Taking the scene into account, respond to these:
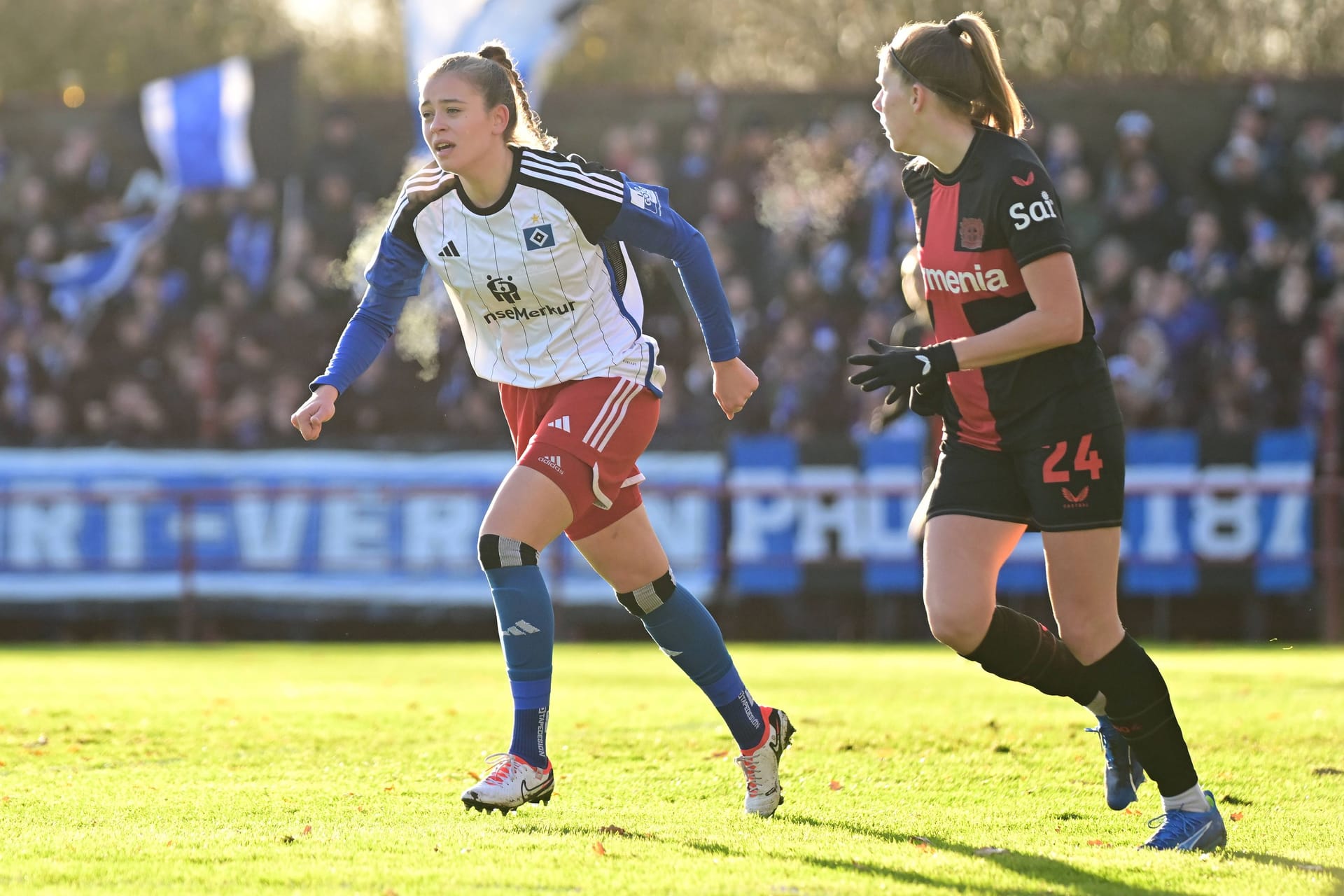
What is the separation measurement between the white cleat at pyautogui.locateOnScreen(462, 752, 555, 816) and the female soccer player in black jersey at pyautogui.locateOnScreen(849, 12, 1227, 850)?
1.17m

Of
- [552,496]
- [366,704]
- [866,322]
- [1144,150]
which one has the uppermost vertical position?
[1144,150]

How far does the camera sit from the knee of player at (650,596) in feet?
17.2

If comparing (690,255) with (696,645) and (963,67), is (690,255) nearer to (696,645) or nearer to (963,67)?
(963,67)

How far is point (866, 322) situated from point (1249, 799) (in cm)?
1127

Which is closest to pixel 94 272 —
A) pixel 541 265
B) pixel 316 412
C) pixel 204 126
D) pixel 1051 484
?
pixel 204 126

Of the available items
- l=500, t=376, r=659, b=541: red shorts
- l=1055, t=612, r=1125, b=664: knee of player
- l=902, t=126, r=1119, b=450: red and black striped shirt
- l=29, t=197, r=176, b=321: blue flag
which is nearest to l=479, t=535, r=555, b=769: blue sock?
l=500, t=376, r=659, b=541: red shorts

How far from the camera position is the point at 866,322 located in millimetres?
16578

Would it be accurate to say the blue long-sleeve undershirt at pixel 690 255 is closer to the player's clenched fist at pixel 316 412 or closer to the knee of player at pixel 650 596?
the knee of player at pixel 650 596

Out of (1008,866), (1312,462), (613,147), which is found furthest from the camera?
(613,147)

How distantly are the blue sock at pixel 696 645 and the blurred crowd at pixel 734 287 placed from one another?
9907 mm

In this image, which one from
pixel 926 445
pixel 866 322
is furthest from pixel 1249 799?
pixel 866 322

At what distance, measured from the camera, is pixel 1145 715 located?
4723 millimetres

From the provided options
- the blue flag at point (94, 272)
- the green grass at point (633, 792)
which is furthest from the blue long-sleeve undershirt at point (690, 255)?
the blue flag at point (94, 272)

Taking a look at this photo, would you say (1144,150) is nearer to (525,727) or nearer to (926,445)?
(926,445)
